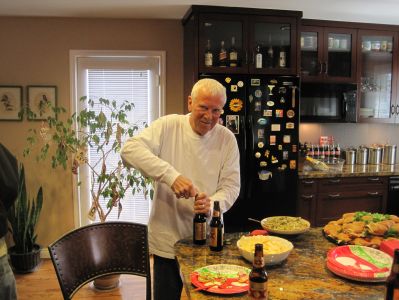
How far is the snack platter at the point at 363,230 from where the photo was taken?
1.56 metres

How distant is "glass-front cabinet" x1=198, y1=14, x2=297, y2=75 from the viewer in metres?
3.43

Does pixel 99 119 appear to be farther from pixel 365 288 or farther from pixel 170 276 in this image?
pixel 365 288

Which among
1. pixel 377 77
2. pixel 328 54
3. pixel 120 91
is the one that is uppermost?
pixel 328 54

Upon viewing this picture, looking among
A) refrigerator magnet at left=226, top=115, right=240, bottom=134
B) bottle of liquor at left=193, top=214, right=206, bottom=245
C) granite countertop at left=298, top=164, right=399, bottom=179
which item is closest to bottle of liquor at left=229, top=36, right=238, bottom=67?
refrigerator magnet at left=226, top=115, right=240, bottom=134

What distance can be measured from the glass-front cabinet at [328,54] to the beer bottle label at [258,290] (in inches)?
124

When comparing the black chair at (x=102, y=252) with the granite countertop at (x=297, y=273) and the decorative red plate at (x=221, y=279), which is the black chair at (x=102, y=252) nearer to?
the granite countertop at (x=297, y=273)

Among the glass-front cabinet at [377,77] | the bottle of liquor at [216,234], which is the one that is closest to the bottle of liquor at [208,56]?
the glass-front cabinet at [377,77]

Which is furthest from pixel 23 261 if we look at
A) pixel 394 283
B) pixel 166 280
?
pixel 394 283

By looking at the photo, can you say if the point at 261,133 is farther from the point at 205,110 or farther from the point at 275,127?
the point at 205,110

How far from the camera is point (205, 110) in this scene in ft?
5.79

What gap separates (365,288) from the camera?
4.09 ft

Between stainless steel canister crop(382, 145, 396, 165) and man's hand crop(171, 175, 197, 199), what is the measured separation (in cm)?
357

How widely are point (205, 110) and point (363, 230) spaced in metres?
0.88

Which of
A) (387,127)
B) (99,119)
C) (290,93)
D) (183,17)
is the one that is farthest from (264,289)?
(387,127)
